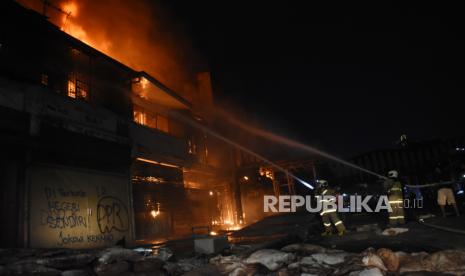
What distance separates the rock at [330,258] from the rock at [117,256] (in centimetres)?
358

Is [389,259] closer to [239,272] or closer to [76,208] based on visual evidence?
[239,272]

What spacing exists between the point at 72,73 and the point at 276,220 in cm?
1102

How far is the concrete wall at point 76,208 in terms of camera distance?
9.93 m

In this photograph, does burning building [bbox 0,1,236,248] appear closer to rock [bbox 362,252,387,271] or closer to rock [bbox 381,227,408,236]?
rock [bbox 362,252,387,271]

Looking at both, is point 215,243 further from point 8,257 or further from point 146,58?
point 146,58

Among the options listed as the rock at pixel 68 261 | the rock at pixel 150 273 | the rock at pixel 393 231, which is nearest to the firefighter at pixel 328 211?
the rock at pixel 393 231

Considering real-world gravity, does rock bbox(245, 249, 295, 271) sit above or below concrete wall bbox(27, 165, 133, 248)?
below

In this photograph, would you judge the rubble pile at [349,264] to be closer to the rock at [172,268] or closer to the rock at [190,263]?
the rock at [190,263]

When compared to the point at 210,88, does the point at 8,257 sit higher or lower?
lower

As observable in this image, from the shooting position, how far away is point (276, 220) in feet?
55.7

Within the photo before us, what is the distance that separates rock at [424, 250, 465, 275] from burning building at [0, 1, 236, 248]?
957 cm

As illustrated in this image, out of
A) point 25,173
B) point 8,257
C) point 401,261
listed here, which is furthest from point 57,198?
point 401,261

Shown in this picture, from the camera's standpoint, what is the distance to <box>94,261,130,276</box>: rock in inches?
255

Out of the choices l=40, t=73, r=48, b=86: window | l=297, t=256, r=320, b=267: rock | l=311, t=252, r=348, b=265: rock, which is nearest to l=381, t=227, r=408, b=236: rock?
l=311, t=252, r=348, b=265: rock
